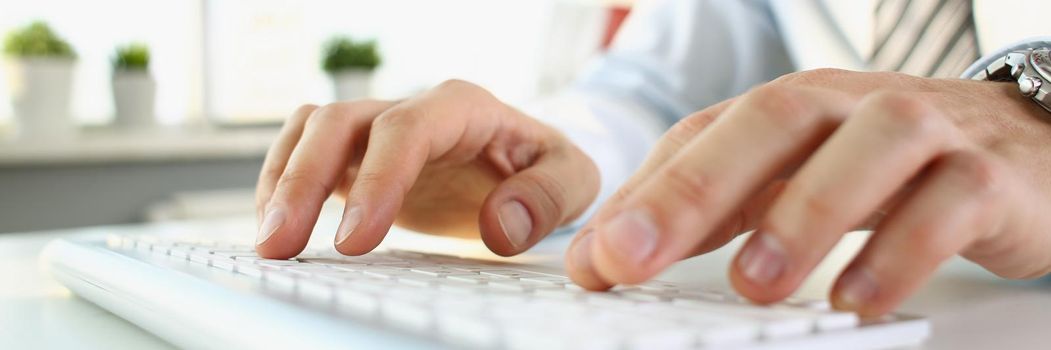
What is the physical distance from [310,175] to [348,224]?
7 cm

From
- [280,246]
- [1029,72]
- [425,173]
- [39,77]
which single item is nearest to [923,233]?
[1029,72]

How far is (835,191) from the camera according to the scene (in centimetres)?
35

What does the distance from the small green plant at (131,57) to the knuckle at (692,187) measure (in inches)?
87.2

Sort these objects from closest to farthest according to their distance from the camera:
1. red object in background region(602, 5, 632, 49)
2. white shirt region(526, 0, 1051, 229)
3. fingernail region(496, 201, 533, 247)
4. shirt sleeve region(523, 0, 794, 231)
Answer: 1. fingernail region(496, 201, 533, 247)
2. white shirt region(526, 0, 1051, 229)
3. shirt sleeve region(523, 0, 794, 231)
4. red object in background region(602, 5, 632, 49)

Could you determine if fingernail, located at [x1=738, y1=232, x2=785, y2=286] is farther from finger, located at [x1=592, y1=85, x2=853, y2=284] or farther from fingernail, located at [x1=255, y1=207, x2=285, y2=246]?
fingernail, located at [x1=255, y1=207, x2=285, y2=246]

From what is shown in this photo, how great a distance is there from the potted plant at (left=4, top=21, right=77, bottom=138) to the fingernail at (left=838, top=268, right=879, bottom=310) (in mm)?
2161

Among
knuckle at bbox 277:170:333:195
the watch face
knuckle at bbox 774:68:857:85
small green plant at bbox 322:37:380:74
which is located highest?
the watch face

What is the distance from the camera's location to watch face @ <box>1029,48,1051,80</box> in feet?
1.70

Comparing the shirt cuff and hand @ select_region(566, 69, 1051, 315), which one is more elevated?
the shirt cuff

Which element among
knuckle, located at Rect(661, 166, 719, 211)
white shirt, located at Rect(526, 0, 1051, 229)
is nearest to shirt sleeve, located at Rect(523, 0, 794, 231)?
white shirt, located at Rect(526, 0, 1051, 229)

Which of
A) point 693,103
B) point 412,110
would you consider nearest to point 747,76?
point 693,103

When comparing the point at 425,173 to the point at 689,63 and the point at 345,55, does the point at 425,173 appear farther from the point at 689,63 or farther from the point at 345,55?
the point at 345,55

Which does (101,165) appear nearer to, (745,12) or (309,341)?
(745,12)

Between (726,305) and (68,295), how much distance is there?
0.39 metres
